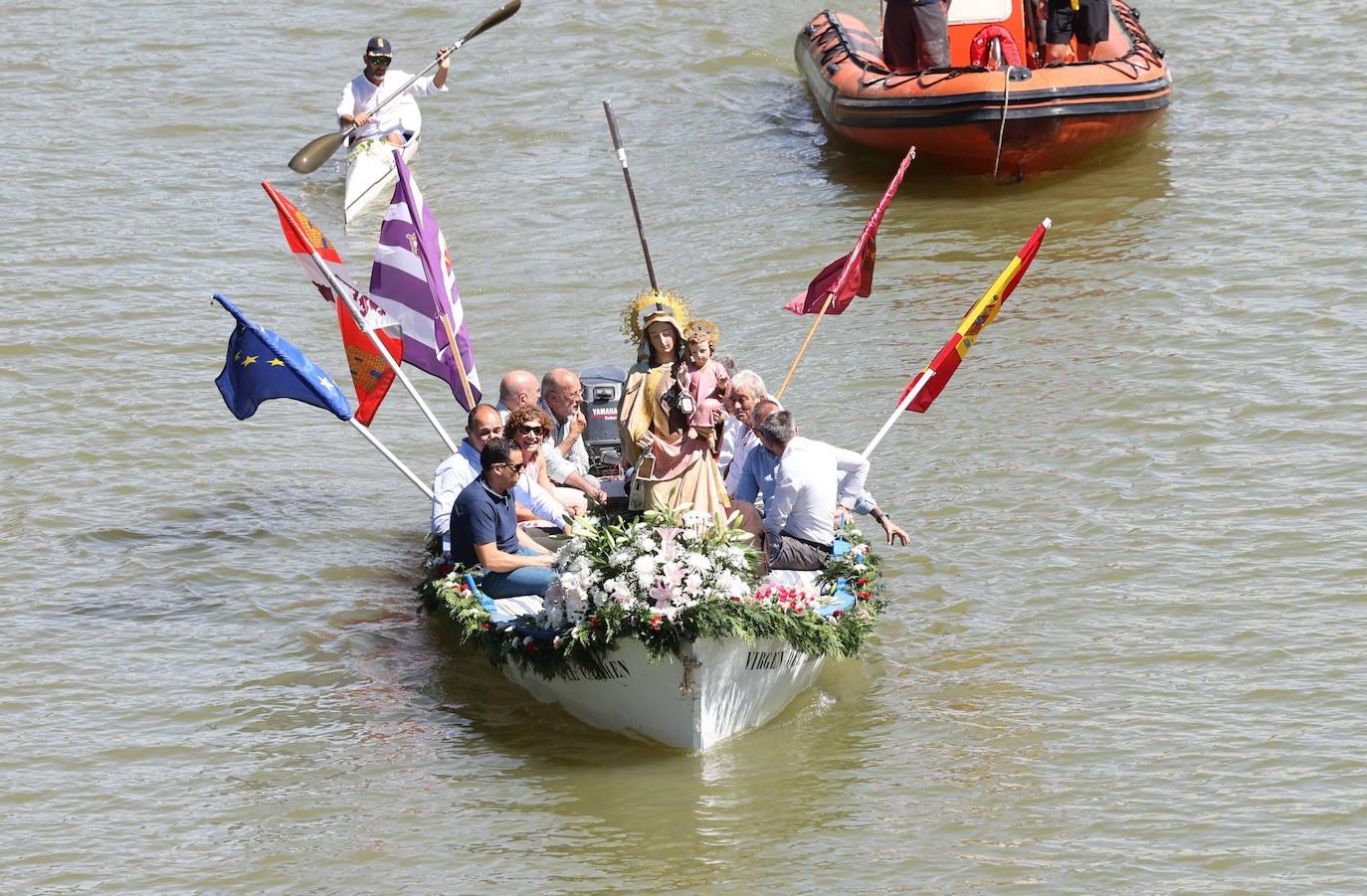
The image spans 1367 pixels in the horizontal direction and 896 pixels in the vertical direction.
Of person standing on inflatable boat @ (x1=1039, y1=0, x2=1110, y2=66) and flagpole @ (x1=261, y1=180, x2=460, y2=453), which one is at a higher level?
person standing on inflatable boat @ (x1=1039, y1=0, x2=1110, y2=66)

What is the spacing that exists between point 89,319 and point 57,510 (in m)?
3.56

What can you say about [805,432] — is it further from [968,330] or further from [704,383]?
[704,383]

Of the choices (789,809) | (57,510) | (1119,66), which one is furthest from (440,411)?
(1119,66)

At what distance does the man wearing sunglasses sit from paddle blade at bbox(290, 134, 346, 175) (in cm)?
84

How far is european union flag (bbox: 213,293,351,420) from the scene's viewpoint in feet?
31.3

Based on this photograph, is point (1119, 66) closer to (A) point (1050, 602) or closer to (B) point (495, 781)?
(A) point (1050, 602)

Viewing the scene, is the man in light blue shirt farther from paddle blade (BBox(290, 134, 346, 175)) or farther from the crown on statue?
paddle blade (BBox(290, 134, 346, 175))

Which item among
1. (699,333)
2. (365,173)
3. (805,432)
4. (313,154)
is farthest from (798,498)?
(365,173)

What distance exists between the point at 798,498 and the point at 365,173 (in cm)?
955

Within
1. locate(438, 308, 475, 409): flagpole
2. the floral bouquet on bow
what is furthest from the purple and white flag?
the floral bouquet on bow

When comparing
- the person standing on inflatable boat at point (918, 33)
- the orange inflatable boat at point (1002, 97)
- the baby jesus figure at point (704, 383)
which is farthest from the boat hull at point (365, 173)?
the baby jesus figure at point (704, 383)

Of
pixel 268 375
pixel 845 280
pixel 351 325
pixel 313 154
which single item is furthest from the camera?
pixel 313 154

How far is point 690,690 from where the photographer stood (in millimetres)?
7359

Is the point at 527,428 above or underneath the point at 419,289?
underneath
